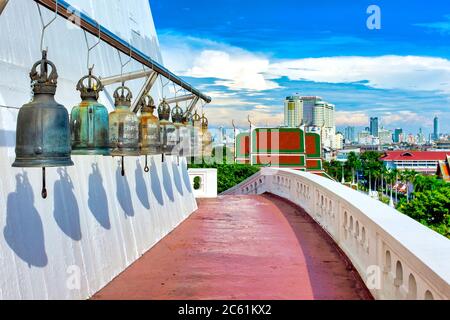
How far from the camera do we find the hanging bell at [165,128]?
6590mm

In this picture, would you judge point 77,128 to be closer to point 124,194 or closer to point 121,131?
point 121,131

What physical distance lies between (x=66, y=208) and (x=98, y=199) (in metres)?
1.00

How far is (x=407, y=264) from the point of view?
12.8 ft

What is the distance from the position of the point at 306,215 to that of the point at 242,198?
4.12 m

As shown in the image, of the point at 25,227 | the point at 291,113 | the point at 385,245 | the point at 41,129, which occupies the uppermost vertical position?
the point at 291,113

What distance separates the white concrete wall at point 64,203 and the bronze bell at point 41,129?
979 mm

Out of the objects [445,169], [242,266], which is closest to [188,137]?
[242,266]

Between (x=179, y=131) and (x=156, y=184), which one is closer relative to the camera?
(x=179, y=131)

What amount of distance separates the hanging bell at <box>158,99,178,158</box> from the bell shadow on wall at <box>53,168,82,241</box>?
1315mm

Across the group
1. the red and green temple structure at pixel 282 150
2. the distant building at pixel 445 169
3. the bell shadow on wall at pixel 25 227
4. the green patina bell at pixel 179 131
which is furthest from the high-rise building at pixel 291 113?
the bell shadow on wall at pixel 25 227

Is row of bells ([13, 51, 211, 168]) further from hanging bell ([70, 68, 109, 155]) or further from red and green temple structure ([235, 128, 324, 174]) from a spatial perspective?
red and green temple structure ([235, 128, 324, 174])

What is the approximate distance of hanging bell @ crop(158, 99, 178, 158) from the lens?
6590 mm

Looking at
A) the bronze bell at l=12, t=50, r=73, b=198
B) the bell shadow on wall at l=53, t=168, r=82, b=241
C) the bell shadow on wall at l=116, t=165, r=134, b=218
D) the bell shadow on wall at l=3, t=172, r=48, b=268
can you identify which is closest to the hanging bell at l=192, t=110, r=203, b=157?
the bell shadow on wall at l=116, t=165, r=134, b=218

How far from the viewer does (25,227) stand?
15.0 feet
